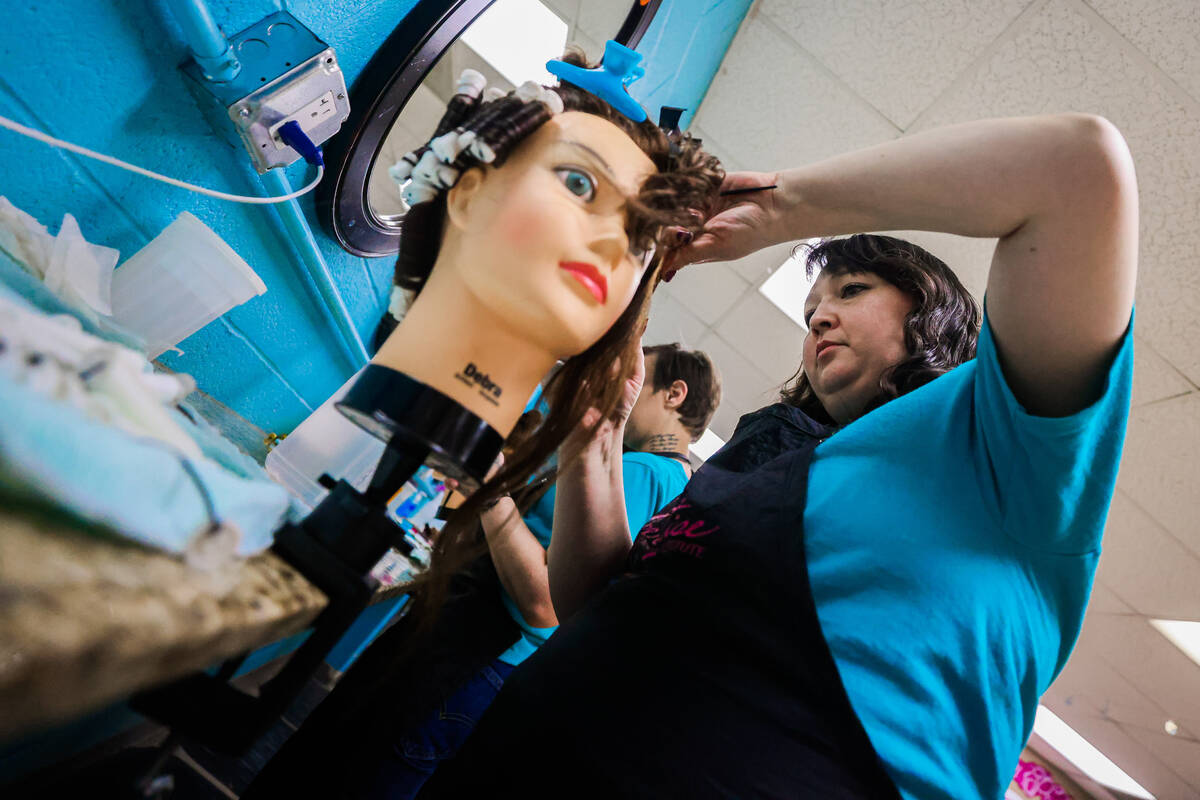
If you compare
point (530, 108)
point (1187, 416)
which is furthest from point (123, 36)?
point (1187, 416)

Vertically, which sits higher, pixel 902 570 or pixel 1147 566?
pixel 1147 566

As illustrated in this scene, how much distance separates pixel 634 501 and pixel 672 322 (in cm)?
229

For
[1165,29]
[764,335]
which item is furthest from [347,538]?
[764,335]

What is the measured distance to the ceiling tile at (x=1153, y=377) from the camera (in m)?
1.87

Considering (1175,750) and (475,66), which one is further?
(1175,750)

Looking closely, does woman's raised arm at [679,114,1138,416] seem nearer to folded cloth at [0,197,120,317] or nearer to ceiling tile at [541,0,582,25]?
folded cloth at [0,197,120,317]

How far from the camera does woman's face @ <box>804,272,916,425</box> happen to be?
1025 mm

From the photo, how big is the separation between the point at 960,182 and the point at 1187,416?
2314 mm

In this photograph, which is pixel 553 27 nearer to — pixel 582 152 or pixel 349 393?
pixel 582 152

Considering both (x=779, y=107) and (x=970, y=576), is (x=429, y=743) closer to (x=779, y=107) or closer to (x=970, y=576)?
(x=970, y=576)

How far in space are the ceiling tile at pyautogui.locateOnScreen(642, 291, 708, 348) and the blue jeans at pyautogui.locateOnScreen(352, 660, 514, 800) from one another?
2.28m

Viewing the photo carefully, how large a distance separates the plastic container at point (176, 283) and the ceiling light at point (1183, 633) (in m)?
4.53

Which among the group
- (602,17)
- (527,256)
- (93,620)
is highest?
(602,17)

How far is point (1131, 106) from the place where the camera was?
149 cm
